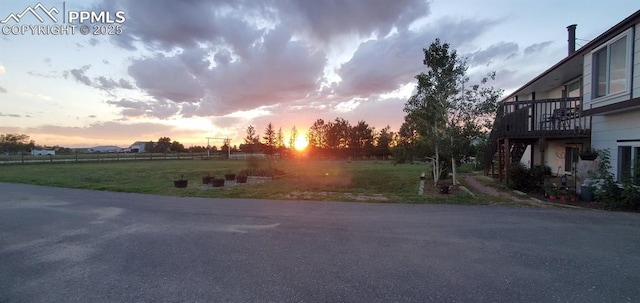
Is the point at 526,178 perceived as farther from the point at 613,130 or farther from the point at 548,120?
the point at 548,120

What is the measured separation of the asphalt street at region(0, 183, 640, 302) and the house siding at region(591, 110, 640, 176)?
2.84 metres

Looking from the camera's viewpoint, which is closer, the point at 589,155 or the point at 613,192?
the point at 613,192

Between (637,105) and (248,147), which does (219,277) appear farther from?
(248,147)

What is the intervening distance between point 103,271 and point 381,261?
11.6 ft

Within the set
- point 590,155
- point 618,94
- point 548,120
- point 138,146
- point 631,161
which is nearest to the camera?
point 631,161

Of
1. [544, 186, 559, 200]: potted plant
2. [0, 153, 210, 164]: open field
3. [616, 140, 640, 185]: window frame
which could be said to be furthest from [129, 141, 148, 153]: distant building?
[616, 140, 640, 185]: window frame

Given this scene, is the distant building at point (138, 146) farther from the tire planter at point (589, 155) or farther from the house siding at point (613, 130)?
the house siding at point (613, 130)

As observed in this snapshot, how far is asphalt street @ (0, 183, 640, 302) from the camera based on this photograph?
316 cm

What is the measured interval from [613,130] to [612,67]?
1.81m

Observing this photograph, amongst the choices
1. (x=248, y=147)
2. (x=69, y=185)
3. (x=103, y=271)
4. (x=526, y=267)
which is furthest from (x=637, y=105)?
(x=248, y=147)

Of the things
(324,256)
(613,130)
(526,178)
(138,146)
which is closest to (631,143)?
(613,130)

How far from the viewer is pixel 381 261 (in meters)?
4.00

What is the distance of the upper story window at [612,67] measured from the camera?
791cm

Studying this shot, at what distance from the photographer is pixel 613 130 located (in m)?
8.78
